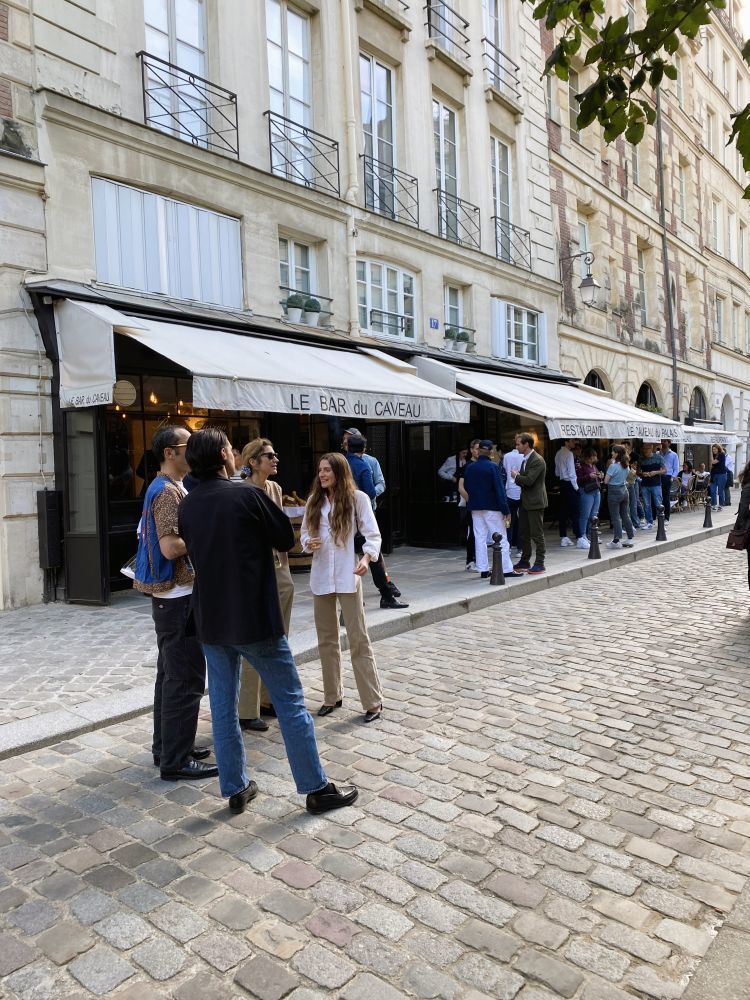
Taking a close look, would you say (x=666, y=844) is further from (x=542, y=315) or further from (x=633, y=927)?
(x=542, y=315)

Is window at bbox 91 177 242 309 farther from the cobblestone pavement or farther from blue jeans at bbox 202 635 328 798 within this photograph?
blue jeans at bbox 202 635 328 798

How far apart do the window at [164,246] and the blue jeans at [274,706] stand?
6.79 metres

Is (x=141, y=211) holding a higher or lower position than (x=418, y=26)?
lower

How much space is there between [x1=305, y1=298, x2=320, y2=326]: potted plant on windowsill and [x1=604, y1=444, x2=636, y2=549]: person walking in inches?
213

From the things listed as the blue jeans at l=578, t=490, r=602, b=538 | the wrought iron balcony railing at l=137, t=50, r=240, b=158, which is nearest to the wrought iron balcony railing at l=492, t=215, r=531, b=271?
the blue jeans at l=578, t=490, r=602, b=538

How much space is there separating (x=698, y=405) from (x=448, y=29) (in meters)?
17.3

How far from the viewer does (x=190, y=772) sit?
11.9ft

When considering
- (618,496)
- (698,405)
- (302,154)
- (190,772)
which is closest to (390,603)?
(190,772)

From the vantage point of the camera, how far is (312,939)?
7.80ft

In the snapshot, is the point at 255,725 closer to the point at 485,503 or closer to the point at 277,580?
the point at 277,580

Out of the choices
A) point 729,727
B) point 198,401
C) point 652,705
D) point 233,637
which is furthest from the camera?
point 198,401

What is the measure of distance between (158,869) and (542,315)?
1573cm

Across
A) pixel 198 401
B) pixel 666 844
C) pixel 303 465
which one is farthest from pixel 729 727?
pixel 303 465

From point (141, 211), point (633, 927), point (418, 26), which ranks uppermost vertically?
point (418, 26)
